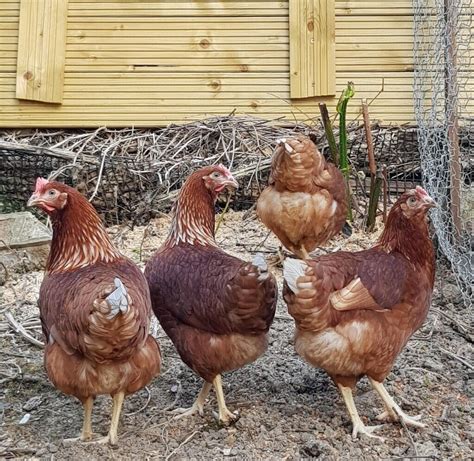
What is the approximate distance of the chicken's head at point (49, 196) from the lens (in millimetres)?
3141

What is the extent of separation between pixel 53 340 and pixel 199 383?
1055 millimetres

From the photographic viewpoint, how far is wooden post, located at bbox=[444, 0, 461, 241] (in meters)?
4.56

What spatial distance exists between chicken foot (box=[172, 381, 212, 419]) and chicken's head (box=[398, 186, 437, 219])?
1291 mm

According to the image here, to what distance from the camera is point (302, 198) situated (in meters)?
4.61

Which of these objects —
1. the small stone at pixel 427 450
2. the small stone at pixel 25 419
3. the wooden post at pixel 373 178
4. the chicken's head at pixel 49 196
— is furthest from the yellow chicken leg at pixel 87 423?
the wooden post at pixel 373 178

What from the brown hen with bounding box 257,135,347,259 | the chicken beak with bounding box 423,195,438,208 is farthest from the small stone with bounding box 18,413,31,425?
the chicken beak with bounding box 423,195,438,208

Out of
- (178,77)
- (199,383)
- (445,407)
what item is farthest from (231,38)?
(445,407)

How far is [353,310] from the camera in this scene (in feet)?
9.96

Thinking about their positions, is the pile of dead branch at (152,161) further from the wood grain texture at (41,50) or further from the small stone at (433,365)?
the small stone at (433,365)

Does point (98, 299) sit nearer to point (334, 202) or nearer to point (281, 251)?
point (334, 202)

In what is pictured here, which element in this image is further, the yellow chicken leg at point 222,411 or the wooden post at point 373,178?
the wooden post at point 373,178

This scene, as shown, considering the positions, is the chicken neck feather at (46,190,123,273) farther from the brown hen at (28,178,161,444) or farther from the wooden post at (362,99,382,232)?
the wooden post at (362,99,382,232)

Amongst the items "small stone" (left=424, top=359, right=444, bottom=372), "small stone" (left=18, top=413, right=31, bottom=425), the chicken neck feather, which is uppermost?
the chicken neck feather

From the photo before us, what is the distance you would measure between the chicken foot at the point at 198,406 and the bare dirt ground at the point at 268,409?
0.04 metres
